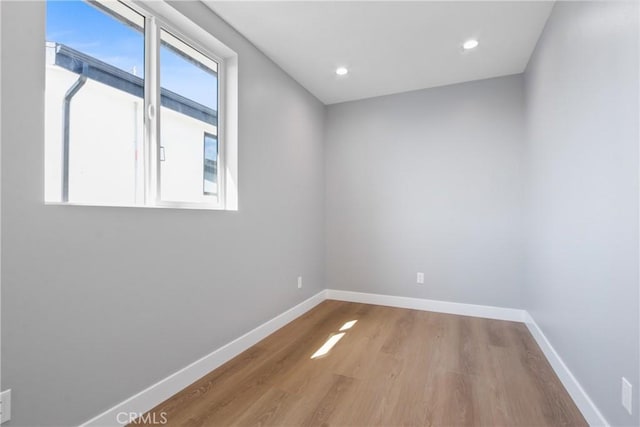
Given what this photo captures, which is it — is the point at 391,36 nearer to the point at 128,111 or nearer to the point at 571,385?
A: the point at 128,111

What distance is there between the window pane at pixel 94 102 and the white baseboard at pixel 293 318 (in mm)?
1102

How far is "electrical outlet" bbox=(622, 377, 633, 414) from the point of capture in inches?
45.1

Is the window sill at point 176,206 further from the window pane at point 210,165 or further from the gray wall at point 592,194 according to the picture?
the gray wall at point 592,194

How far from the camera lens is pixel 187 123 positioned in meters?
2.06

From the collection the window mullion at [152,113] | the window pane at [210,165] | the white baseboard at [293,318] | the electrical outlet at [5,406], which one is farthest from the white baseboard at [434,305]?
the electrical outlet at [5,406]

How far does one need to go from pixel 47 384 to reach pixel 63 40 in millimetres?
1579

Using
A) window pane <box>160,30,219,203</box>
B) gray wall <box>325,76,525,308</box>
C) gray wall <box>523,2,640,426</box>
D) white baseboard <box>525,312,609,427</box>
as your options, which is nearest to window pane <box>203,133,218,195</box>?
window pane <box>160,30,219,203</box>

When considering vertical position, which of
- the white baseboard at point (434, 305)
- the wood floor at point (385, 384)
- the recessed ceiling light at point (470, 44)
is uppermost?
the recessed ceiling light at point (470, 44)

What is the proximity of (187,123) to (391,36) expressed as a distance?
1773 millimetres

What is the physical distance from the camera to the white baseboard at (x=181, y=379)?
1458 mm

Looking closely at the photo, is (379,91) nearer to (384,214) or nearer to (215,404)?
(384,214)

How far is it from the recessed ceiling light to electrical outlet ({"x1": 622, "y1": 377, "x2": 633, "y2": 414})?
248 centimetres

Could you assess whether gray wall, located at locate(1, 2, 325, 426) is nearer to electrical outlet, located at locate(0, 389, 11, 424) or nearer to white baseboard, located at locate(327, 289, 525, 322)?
electrical outlet, located at locate(0, 389, 11, 424)

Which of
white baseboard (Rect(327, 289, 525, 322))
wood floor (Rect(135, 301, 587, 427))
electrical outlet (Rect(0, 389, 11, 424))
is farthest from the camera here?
white baseboard (Rect(327, 289, 525, 322))
